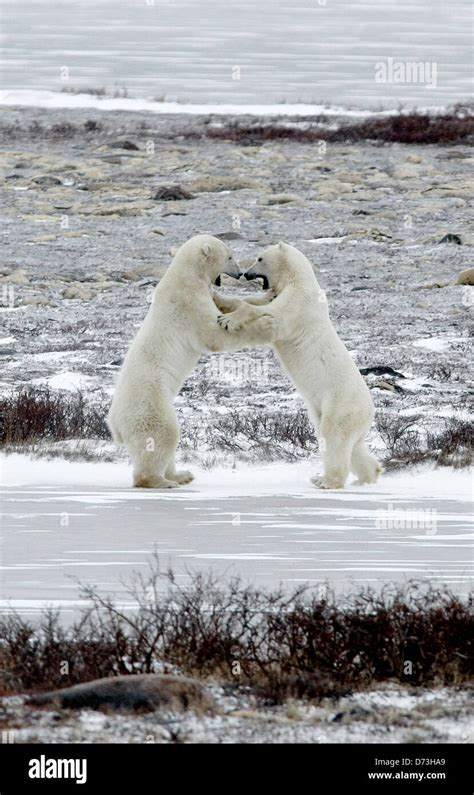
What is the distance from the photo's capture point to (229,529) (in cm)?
711

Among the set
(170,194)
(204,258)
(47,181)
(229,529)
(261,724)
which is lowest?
(229,529)

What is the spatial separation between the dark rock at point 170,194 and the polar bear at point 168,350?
629 inches

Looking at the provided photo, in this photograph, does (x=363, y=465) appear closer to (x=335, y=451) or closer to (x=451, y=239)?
(x=335, y=451)

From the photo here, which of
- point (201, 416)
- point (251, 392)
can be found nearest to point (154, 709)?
point (201, 416)

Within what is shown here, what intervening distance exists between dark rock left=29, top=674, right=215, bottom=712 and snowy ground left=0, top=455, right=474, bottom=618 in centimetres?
100

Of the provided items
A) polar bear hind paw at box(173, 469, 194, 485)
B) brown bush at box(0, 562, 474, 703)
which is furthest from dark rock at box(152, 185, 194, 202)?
brown bush at box(0, 562, 474, 703)

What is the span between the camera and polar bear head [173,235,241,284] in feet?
26.7

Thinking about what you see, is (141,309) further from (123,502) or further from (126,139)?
(126,139)

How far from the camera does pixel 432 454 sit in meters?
9.24

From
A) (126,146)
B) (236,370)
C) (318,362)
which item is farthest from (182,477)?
(126,146)

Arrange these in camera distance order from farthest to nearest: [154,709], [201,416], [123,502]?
[201,416] < [123,502] < [154,709]

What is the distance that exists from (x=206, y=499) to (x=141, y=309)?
27.7 ft

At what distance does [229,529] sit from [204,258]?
6.07ft

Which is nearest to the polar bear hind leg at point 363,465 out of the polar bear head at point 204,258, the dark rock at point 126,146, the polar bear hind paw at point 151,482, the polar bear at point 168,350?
the polar bear at point 168,350
